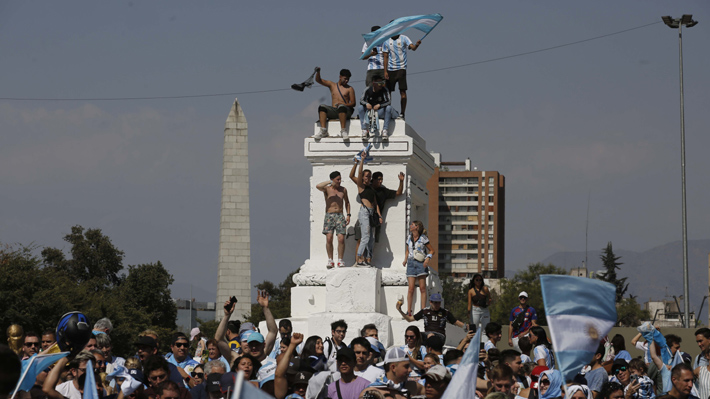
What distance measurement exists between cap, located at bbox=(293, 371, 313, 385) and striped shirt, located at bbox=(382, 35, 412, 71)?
10.8m

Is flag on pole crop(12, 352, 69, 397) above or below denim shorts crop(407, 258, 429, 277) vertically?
below

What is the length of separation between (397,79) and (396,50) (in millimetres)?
524

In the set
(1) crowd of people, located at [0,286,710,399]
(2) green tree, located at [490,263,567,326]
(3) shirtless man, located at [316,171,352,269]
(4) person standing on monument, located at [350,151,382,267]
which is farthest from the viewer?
(2) green tree, located at [490,263,567,326]

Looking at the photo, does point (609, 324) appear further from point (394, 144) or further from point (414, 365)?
point (394, 144)

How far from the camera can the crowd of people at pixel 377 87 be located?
20.1 m

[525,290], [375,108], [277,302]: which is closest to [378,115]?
[375,108]

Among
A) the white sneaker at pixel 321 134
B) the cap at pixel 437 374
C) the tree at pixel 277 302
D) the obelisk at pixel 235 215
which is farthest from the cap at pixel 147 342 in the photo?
the tree at pixel 277 302

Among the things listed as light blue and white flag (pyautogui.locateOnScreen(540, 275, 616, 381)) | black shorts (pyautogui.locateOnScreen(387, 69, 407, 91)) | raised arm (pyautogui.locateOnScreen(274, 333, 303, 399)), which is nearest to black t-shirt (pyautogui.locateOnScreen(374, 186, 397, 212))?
black shorts (pyautogui.locateOnScreen(387, 69, 407, 91))

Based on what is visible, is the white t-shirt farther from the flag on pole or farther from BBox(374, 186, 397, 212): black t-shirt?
BBox(374, 186, 397, 212): black t-shirt

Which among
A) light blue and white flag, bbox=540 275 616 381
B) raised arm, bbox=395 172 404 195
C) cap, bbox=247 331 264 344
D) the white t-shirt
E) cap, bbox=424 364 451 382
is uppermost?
raised arm, bbox=395 172 404 195

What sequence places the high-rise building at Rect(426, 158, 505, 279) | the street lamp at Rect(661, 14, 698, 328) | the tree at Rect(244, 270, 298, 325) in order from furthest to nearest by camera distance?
the high-rise building at Rect(426, 158, 505, 279) < the tree at Rect(244, 270, 298, 325) < the street lamp at Rect(661, 14, 698, 328)

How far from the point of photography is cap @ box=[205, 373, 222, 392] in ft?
32.1

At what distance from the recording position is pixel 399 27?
65.6 ft

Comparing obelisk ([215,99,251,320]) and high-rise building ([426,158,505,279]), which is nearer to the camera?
obelisk ([215,99,251,320])
